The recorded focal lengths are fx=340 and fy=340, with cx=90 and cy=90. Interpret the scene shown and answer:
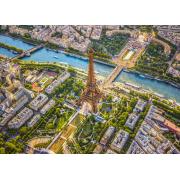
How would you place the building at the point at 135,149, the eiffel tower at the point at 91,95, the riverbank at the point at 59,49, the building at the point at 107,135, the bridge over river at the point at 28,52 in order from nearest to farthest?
1. the building at the point at 135,149
2. the building at the point at 107,135
3. the eiffel tower at the point at 91,95
4. the riverbank at the point at 59,49
5. the bridge over river at the point at 28,52

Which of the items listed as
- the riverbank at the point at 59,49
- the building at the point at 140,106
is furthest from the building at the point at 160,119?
the riverbank at the point at 59,49

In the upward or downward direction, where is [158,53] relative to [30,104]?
upward

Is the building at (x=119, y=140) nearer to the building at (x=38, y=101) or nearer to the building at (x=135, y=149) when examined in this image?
the building at (x=135, y=149)

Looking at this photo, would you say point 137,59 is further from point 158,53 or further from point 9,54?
point 9,54

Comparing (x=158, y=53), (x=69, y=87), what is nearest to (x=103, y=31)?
(x=158, y=53)

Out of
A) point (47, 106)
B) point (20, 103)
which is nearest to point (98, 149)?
point (47, 106)

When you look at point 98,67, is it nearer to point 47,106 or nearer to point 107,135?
point 47,106
